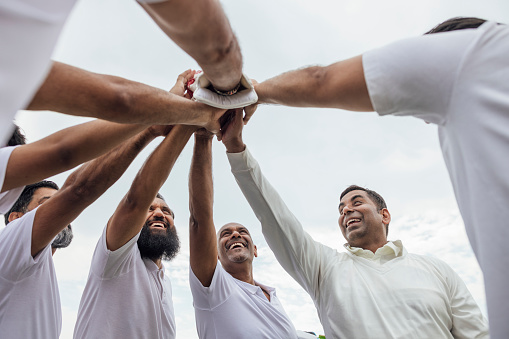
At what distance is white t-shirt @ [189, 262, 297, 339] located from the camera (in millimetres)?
3680

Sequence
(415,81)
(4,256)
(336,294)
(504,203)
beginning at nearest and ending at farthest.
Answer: (504,203), (415,81), (4,256), (336,294)

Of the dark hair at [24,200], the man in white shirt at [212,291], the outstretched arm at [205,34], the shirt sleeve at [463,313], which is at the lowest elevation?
the shirt sleeve at [463,313]

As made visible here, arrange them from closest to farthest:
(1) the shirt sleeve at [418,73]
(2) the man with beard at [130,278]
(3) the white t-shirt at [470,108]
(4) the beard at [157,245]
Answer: (3) the white t-shirt at [470,108] < (1) the shirt sleeve at [418,73] < (2) the man with beard at [130,278] < (4) the beard at [157,245]

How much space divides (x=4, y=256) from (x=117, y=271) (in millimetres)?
916

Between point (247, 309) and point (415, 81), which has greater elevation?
point (415, 81)

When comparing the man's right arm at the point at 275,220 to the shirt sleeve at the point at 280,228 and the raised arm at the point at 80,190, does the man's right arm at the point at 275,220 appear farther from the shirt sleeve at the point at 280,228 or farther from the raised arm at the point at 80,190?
the raised arm at the point at 80,190

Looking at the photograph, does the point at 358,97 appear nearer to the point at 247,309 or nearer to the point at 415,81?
the point at 415,81

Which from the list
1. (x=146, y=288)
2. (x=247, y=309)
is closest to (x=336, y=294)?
(x=247, y=309)

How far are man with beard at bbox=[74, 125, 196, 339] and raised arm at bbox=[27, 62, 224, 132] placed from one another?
2.85 feet

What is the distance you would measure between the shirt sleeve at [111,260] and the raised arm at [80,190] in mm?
502

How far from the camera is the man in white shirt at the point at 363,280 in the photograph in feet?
10.8

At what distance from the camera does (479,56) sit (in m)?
1.62

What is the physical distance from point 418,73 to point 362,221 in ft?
9.29

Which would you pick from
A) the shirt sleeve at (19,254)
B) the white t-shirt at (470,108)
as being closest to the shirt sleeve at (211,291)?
the shirt sleeve at (19,254)
